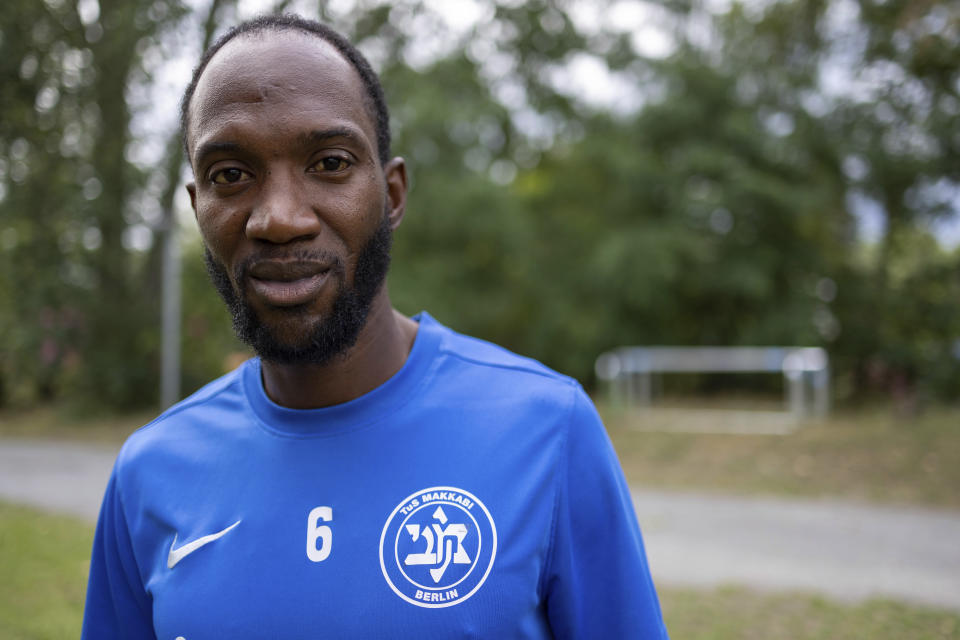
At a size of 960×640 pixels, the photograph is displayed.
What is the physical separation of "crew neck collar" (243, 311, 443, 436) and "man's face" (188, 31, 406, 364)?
112mm

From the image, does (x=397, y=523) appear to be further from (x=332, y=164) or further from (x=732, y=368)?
(x=732, y=368)

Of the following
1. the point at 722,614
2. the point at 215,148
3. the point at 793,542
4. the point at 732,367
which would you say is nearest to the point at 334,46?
the point at 215,148

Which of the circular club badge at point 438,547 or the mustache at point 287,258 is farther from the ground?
the mustache at point 287,258

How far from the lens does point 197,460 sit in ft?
5.48

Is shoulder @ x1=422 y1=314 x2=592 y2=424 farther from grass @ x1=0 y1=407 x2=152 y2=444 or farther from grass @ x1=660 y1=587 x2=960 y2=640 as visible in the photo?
grass @ x1=0 y1=407 x2=152 y2=444

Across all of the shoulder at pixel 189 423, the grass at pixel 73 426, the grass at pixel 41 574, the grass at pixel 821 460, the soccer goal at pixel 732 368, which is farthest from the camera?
the grass at pixel 73 426

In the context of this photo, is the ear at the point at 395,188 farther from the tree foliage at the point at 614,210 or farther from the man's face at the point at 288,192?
the tree foliage at the point at 614,210

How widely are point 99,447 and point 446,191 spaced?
25.4 ft

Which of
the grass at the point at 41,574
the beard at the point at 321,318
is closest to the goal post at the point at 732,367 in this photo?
the grass at the point at 41,574

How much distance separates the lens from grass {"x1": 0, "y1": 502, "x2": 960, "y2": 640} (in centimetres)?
504

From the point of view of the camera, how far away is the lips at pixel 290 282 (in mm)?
1519

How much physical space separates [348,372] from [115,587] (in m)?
0.63

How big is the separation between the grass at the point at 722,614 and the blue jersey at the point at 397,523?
12.7 feet

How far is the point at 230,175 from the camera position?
1.55 meters
